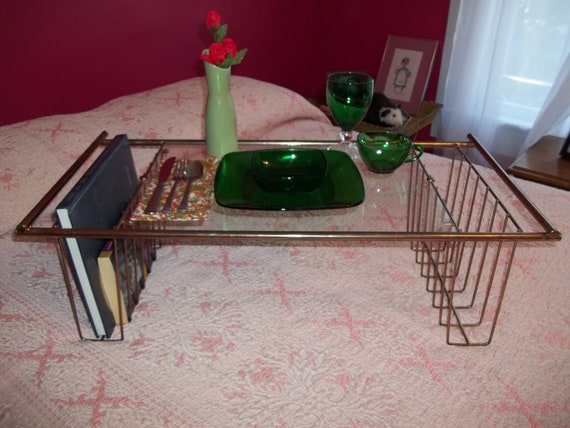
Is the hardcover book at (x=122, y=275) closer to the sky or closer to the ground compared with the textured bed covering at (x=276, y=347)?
closer to the sky

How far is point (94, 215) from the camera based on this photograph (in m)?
0.86

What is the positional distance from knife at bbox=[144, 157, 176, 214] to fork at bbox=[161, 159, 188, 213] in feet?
0.05

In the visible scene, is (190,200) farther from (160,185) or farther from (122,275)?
(122,275)

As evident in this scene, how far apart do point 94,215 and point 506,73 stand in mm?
2124

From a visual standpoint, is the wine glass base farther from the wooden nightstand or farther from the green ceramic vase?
the wooden nightstand

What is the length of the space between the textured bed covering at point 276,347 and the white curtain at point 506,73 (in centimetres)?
117

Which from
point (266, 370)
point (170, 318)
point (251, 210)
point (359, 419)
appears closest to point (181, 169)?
point (251, 210)

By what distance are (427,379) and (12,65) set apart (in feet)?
4.77

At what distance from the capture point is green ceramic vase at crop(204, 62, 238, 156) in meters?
1.17

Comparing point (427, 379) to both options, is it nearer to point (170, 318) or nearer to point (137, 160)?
point (170, 318)

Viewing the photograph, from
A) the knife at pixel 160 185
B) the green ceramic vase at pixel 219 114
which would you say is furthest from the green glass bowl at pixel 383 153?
the knife at pixel 160 185

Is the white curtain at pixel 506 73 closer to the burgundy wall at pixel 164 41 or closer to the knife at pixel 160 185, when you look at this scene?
the burgundy wall at pixel 164 41

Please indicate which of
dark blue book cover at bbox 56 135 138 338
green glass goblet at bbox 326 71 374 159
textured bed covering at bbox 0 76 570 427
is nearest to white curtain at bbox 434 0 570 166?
textured bed covering at bbox 0 76 570 427

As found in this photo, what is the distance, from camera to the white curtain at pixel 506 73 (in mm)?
2076
